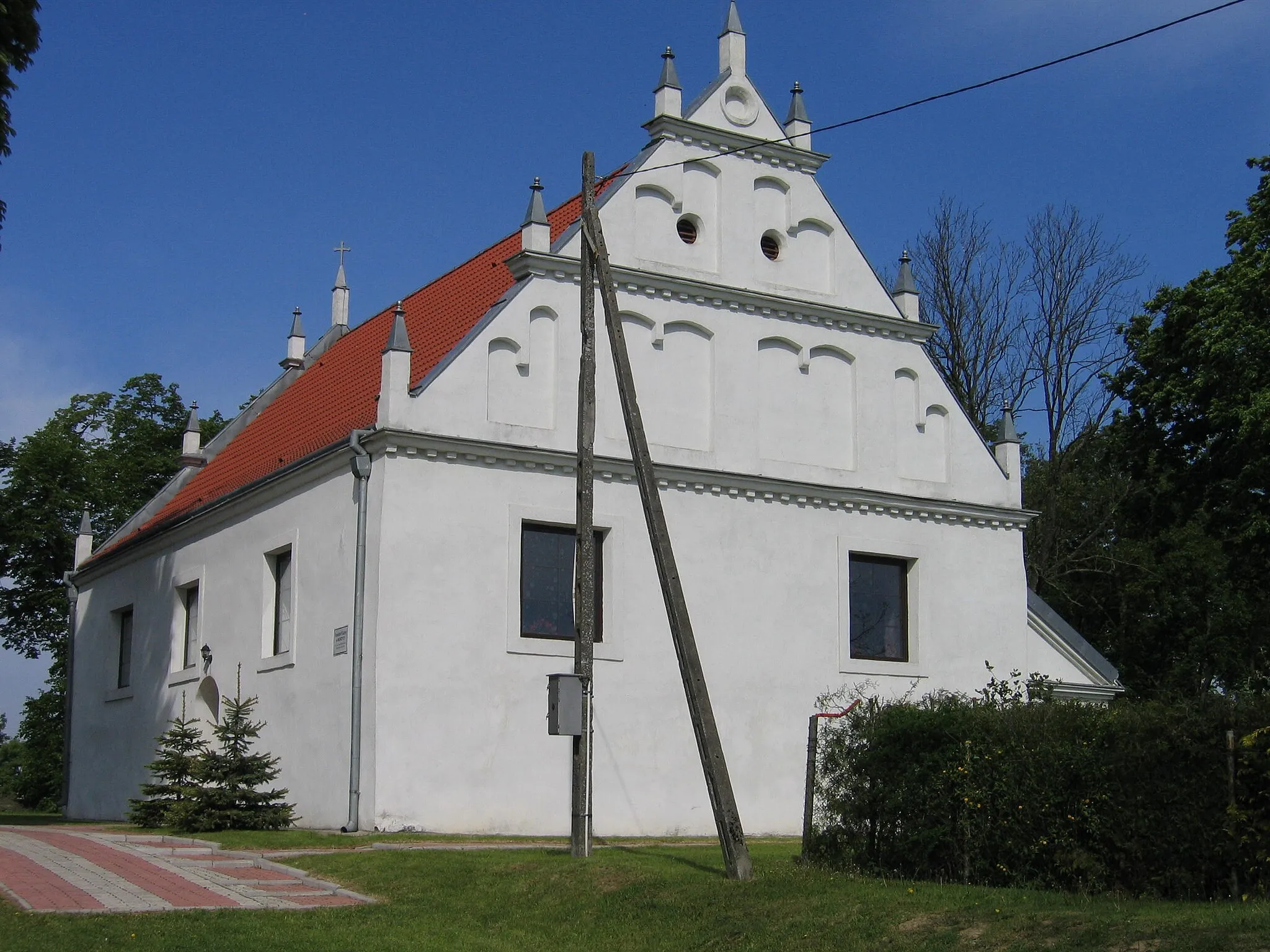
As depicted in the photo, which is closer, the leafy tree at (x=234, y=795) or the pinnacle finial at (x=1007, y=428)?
the leafy tree at (x=234, y=795)

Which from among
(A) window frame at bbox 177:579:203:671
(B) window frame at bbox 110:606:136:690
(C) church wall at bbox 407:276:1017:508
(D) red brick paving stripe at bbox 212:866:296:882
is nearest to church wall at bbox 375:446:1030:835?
(C) church wall at bbox 407:276:1017:508

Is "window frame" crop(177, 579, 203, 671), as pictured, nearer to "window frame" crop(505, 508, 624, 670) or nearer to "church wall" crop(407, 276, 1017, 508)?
"window frame" crop(505, 508, 624, 670)

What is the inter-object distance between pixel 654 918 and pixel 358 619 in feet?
30.2

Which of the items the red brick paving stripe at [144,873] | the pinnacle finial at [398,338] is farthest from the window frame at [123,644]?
the pinnacle finial at [398,338]

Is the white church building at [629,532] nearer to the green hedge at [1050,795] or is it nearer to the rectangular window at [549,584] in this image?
the rectangular window at [549,584]

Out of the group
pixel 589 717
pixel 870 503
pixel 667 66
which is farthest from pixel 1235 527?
pixel 589 717

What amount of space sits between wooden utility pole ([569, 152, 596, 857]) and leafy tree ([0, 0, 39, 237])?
24.0 ft

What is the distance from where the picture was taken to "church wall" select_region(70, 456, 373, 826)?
22.5 metres

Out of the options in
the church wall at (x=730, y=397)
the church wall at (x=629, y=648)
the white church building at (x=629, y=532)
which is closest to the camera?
the church wall at (x=629, y=648)

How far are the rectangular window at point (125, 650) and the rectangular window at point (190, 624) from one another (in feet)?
10.2

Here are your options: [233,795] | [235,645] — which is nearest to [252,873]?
[233,795]

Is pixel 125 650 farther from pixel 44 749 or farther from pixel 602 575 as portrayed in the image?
pixel 44 749

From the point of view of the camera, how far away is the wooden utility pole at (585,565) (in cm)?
1678

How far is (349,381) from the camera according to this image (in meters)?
28.7
